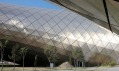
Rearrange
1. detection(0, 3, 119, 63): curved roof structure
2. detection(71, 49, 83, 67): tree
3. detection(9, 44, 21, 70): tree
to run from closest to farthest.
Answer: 1. detection(9, 44, 21, 70): tree
2. detection(71, 49, 83, 67): tree
3. detection(0, 3, 119, 63): curved roof structure

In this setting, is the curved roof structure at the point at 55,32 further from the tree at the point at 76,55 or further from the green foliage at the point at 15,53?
the green foliage at the point at 15,53

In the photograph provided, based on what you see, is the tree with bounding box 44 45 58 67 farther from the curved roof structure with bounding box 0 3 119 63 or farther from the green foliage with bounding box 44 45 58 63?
the curved roof structure with bounding box 0 3 119 63

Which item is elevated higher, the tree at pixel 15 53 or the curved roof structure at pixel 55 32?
the curved roof structure at pixel 55 32

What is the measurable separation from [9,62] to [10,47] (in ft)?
12.9

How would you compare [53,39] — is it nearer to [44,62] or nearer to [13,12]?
[44,62]

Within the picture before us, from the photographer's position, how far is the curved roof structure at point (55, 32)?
5450 centimetres

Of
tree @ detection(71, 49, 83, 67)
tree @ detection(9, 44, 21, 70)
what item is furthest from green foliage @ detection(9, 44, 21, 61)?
tree @ detection(71, 49, 83, 67)

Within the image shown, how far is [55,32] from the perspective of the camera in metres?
58.5

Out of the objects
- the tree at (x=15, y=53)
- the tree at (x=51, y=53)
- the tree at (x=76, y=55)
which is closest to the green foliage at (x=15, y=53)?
the tree at (x=15, y=53)

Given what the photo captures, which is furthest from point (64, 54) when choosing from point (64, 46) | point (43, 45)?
point (43, 45)

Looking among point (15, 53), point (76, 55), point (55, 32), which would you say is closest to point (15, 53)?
point (15, 53)

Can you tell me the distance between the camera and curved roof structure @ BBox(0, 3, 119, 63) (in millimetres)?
54500

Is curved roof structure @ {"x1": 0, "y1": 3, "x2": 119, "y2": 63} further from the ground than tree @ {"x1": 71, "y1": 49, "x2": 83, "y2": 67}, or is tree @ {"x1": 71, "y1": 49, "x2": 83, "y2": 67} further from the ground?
curved roof structure @ {"x1": 0, "y1": 3, "x2": 119, "y2": 63}

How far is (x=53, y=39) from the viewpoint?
56875mm
